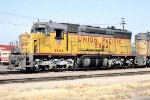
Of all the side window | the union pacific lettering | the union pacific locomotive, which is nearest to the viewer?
the union pacific locomotive

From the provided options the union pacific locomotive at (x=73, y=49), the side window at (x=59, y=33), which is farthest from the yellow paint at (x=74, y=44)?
the side window at (x=59, y=33)

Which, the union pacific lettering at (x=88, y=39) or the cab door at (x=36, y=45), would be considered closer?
the cab door at (x=36, y=45)

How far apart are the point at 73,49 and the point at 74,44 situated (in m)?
0.44

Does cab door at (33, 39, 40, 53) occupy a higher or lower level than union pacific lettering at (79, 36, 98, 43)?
lower

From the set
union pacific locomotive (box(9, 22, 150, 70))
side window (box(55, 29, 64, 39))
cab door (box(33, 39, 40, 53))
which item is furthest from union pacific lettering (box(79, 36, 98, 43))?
cab door (box(33, 39, 40, 53))

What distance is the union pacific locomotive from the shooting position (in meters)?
24.8

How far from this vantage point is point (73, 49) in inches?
1109

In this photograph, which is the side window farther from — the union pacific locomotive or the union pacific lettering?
the union pacific lettering

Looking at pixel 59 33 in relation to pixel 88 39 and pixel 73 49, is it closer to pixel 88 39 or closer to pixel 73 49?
pixel 73 49

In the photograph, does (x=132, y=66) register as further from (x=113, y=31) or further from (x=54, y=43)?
(x=54, y=43)

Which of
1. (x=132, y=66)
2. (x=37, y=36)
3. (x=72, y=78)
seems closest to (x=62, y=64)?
(x=37, y=36)

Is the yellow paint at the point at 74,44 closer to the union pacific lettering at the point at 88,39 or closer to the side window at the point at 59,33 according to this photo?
the union pacific lettering at the point at 88,39

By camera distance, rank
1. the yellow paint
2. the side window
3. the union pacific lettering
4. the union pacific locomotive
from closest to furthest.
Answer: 1. the union pacific locomotive
2. the yellow paint
3. the side window
4. the union pacific lettering

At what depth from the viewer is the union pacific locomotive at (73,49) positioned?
24.8 meters
